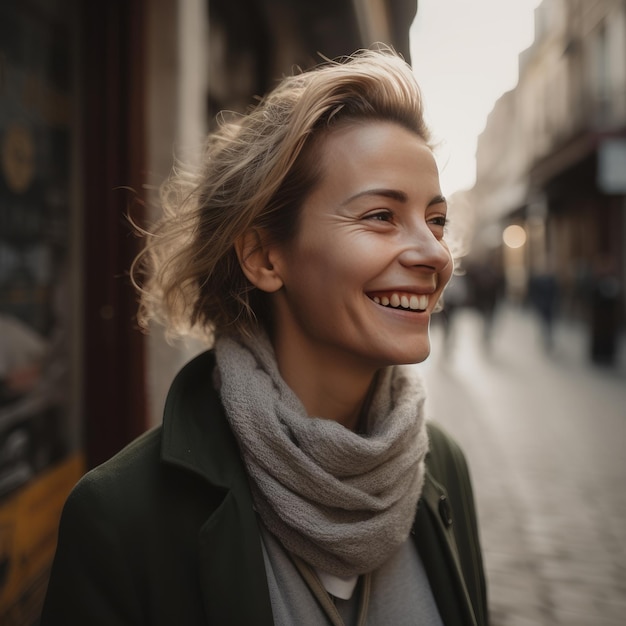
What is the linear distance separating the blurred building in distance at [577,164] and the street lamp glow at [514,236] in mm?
640

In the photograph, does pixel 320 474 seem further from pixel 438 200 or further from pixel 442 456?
pixel 438 200

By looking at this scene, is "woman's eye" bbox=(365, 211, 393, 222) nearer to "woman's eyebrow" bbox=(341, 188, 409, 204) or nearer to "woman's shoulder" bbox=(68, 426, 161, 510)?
"woman's eyebrow" bbox=(341, 188, 409, 204)

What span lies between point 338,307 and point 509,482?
14.7ft

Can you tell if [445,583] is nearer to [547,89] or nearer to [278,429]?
[278,429]

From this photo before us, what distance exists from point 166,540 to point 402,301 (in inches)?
29.6

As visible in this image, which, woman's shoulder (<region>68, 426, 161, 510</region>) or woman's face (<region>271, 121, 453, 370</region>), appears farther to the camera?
woman's face (<region>271, 121, 453, 370</region>)

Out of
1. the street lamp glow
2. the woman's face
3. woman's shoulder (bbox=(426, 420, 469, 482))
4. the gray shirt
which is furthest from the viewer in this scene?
the street lamp glow

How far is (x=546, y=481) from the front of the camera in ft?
18.4

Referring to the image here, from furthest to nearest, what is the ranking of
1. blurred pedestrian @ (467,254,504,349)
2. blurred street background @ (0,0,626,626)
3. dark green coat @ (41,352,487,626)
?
blurred pedestrian @ (467,254,504,349)
blurred street background @ (0,0,626,626)
dark green coat @ (41,352,487,626)

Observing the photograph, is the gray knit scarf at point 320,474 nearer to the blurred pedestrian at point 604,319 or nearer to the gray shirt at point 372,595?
the gray shirt at point 372,595

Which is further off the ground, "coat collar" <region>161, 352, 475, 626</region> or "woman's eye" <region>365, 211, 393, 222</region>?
"woman's eye" <region>365, 211, 393, 222</region>

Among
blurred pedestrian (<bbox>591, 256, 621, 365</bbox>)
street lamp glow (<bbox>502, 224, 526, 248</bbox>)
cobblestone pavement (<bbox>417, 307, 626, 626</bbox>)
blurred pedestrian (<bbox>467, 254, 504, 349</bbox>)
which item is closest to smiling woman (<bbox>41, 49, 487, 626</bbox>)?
cobblestone pavement (<bbox>417, 307, 626, 626</bbox>)

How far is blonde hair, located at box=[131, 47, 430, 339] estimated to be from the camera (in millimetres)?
1655

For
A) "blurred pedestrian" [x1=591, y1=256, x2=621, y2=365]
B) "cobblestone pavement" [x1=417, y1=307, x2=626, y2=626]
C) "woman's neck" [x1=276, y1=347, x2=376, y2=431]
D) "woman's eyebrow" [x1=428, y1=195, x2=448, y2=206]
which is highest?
"woman's eyebrow" [x1=428, y1=195, x2=448, y2=206]
